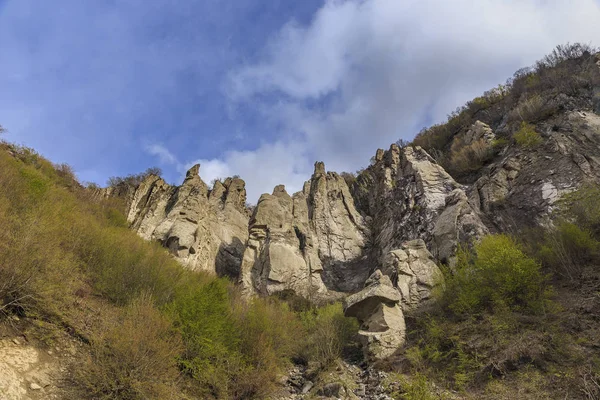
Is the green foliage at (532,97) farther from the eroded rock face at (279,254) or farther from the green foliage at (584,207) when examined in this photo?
the eroded rock face at (279,254)

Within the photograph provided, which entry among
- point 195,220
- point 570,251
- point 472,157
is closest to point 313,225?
point 195,220

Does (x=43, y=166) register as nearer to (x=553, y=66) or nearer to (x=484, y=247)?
(x=484, y=247)

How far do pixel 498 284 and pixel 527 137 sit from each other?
14423 mm

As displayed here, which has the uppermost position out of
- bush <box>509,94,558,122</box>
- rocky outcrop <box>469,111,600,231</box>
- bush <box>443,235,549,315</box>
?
bush <box>509,94,558,122</box>

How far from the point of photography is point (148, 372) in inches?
315

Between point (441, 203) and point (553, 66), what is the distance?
2707cm

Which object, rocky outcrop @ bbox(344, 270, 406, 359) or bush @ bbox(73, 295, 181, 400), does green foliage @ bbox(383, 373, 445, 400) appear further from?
bush @ bbox(73, 295, 181, 400)

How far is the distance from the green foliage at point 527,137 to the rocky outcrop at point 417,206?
193 inches

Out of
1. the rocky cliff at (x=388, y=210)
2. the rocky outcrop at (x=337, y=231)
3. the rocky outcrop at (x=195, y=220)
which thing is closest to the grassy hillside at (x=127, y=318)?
the rocky cliff at (x=388, y=210)

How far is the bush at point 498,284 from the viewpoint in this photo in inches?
496

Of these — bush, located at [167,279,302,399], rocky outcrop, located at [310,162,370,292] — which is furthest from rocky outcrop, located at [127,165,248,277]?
bush, located at [167,279,302,399]

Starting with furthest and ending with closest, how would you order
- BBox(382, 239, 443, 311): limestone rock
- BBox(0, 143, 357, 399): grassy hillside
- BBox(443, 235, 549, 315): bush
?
BBox(382, 239, 443, 311): limestone rock < BBox(443, 235, 549, 315): bush < BBox(0, 143, 357, 399): grassy hillside

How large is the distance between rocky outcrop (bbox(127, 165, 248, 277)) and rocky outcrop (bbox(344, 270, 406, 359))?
12.2m

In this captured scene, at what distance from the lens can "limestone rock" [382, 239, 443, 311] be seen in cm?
1702
